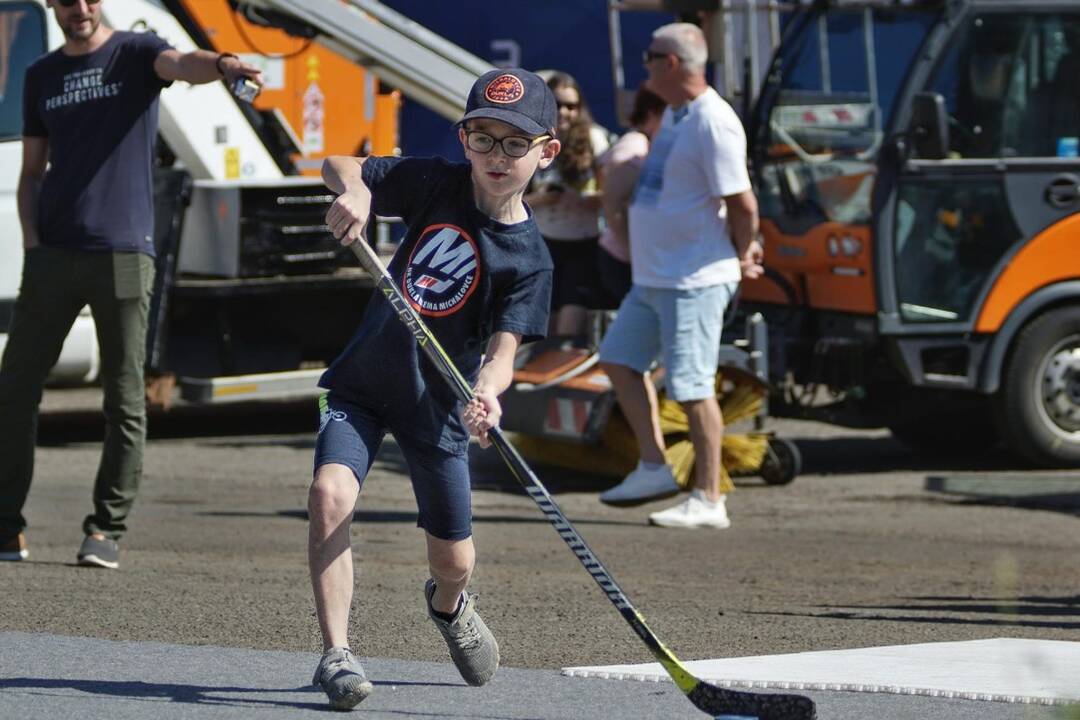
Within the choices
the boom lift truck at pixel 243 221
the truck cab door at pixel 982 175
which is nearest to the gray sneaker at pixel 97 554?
the boom lift truck at pixel 243 221

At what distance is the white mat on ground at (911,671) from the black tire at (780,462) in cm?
388

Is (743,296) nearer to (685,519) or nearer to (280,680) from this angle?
(685,519)

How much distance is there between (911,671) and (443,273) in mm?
1611

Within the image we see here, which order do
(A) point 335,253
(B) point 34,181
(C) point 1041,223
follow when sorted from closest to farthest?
(B) point 34,181
(C) point 1041,223
(A) point 335,253

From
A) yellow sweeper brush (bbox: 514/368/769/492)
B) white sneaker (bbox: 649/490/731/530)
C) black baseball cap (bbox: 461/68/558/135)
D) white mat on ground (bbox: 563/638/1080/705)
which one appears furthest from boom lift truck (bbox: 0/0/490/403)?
black baseball cap (bbox: 461/68/558/135)

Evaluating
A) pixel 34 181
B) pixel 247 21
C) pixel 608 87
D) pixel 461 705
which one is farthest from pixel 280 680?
pixel 608 87

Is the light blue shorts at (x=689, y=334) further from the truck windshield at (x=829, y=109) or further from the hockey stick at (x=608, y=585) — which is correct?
the hockey stick at (x=608, y=585)

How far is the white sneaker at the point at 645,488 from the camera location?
8.34 meters

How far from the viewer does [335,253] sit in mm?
10867

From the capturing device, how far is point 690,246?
27.0 ft

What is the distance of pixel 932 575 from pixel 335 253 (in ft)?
15.1

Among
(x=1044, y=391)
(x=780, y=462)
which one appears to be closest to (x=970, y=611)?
(x=780, y=462)

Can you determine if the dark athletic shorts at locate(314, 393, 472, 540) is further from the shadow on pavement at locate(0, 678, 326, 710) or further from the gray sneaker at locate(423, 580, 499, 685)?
the shadow on pavement at locate(0, 678, 326, 710)

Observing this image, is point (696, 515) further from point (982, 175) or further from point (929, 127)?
point (982, 175)
